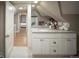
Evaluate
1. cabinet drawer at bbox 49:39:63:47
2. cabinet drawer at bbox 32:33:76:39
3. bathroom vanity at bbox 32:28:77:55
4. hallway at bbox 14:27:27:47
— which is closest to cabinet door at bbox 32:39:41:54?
bathroom vanity at bbox 32:28:77:55

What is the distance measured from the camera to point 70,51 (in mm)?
4719

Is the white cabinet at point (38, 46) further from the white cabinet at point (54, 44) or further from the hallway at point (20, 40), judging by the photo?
the hallway at point (20, 40)

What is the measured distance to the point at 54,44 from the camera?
185 inches

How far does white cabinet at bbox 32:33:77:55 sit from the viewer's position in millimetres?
4672

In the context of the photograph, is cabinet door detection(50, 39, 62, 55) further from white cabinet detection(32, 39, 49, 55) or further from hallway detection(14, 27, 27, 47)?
hallway detection(14, 27, 27, 47)

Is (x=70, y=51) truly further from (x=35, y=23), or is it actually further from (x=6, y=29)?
(x=35, y=23)

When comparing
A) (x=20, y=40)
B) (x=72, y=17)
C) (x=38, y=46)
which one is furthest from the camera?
(x=20, y=40)

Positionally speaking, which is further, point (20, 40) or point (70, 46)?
point (20, 40)

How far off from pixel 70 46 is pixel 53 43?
0.51 m

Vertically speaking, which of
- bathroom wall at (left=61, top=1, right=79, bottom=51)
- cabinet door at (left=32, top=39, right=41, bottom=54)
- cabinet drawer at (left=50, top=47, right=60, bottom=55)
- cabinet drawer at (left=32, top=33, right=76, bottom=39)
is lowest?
cabinet drawer at (left=50, top=47, right=60, bottom=55)

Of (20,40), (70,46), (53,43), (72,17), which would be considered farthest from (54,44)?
(20,40)

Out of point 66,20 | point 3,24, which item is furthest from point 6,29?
point 66,20

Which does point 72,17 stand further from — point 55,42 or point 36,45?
point 36,45

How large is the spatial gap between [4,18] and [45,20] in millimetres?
4270
